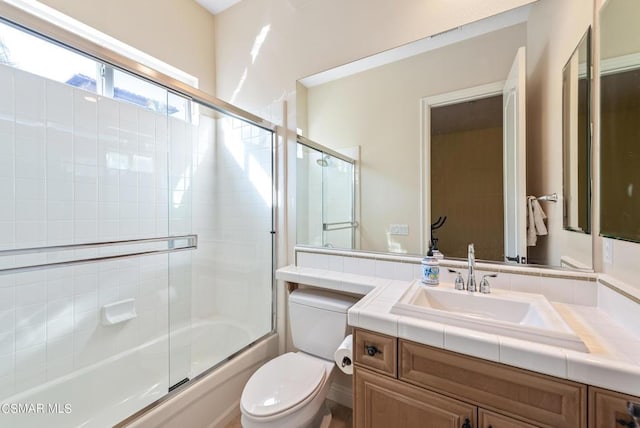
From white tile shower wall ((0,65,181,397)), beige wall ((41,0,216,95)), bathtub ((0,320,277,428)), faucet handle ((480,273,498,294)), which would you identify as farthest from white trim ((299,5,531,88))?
bathtub ((0,320,277,428))

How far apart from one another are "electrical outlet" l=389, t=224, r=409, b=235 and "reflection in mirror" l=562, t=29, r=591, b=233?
67 centimetres

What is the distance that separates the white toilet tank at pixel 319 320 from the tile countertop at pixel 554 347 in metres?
0.40

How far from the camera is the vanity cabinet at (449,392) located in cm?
72

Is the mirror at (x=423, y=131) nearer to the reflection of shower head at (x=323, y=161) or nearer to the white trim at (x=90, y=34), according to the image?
the reflection of shower head at (x=323, y=161)

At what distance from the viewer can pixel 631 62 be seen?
807mm

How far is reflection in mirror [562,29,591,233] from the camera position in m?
1.04

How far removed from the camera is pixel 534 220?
3.94 feet

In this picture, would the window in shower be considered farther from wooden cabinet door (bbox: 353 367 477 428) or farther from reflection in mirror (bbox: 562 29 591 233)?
reflection in mirror (bbox: 562 29 591 233)

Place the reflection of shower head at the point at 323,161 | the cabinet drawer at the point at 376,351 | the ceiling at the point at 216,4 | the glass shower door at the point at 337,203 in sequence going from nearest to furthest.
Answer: the cabinet drawer at the point at 376,351
the glass shower door at the point at 337,203
the reflection of shower head at the point at 323,161
the ceiling at the point at 216,4

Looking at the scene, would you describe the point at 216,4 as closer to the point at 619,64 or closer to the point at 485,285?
the point at 619,64

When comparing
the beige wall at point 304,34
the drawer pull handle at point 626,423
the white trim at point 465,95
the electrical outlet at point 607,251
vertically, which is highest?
the beige wall at point 304,34

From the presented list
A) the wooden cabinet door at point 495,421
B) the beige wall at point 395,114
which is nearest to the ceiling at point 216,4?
the beige wall at point 395,114

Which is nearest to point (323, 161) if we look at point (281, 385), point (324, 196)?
point (324, 196)

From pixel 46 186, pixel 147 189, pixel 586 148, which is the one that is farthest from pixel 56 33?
pixel 586 148
